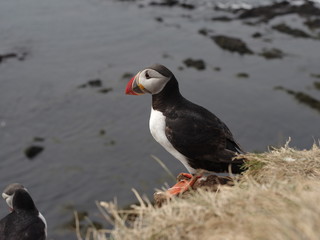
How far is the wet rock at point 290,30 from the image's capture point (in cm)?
2269

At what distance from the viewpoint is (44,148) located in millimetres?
15750

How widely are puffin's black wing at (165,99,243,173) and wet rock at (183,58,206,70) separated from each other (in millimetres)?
13976

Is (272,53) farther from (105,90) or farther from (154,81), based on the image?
(154,81)

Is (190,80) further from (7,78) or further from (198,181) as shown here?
(198,181)

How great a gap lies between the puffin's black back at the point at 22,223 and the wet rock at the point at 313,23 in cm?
1830

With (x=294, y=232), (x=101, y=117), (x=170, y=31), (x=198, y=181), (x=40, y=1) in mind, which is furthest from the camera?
(x=40, y=1)

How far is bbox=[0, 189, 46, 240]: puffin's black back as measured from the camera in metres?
7.26

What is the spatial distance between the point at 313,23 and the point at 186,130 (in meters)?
19.4

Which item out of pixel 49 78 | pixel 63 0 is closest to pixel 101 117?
pixel 49 78

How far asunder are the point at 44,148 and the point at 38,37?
29.2 feet

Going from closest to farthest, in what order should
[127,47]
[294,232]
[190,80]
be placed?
1. [294,232]
2. [190,80]
3. [127,47]

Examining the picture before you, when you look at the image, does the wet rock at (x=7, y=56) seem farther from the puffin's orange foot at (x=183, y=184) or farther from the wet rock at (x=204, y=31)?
the puffin's orange foot at (x=183, y=184)

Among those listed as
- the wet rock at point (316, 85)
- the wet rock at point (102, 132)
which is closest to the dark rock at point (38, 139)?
the wet rock at point (102, 132)

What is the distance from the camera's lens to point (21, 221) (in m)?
7.66
